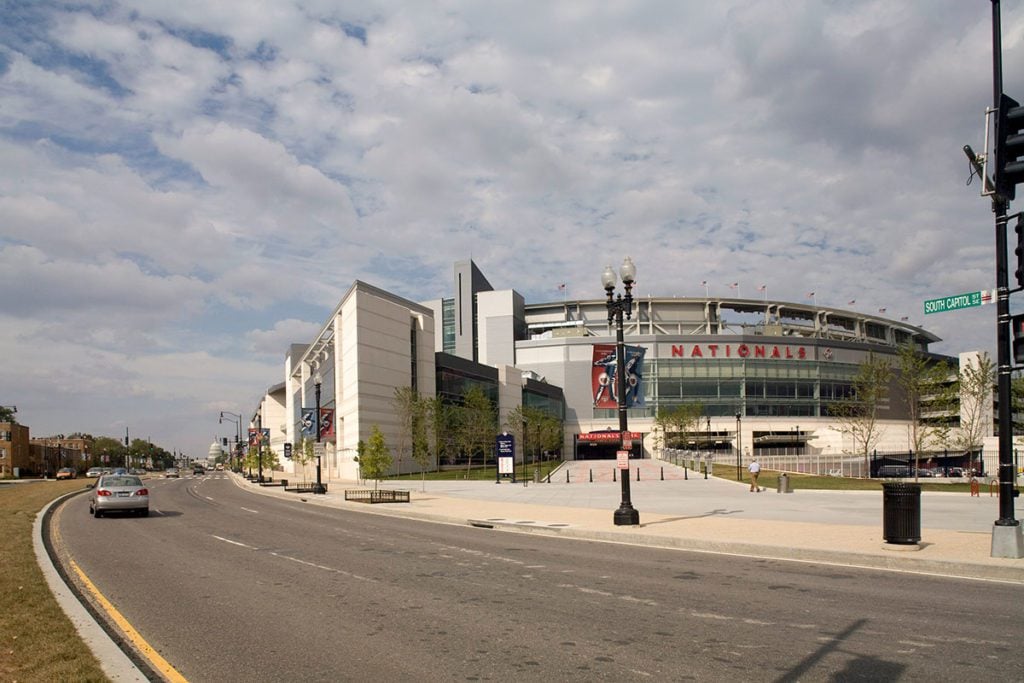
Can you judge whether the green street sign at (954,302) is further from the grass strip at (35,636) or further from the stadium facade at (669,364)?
the stadium facade at (669,364)

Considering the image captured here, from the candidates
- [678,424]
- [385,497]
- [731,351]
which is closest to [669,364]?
[731,351]

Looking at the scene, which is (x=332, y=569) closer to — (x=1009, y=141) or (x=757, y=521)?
(x=757, y=521)

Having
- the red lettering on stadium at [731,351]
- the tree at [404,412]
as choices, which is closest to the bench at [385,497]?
the tree at [404,412]

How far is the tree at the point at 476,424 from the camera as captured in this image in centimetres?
6562

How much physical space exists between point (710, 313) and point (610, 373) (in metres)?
105

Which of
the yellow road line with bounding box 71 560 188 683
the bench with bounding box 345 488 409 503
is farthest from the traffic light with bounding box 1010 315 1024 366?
the bench with bounding box 345 488 409 503

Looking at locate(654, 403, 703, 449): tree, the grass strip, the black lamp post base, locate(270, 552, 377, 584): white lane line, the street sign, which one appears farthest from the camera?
locate(654, 403, 703, 449): tree

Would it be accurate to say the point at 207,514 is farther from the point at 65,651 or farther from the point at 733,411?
the point at 733,411

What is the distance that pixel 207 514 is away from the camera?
91.2 feet

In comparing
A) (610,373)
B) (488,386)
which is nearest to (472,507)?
(610,373)

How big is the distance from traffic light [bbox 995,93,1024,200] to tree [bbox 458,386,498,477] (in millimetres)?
52334

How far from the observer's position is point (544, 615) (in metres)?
9.44

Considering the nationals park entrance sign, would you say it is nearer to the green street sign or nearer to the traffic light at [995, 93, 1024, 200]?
the green street sign

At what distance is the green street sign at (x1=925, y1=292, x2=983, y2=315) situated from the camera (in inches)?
551
